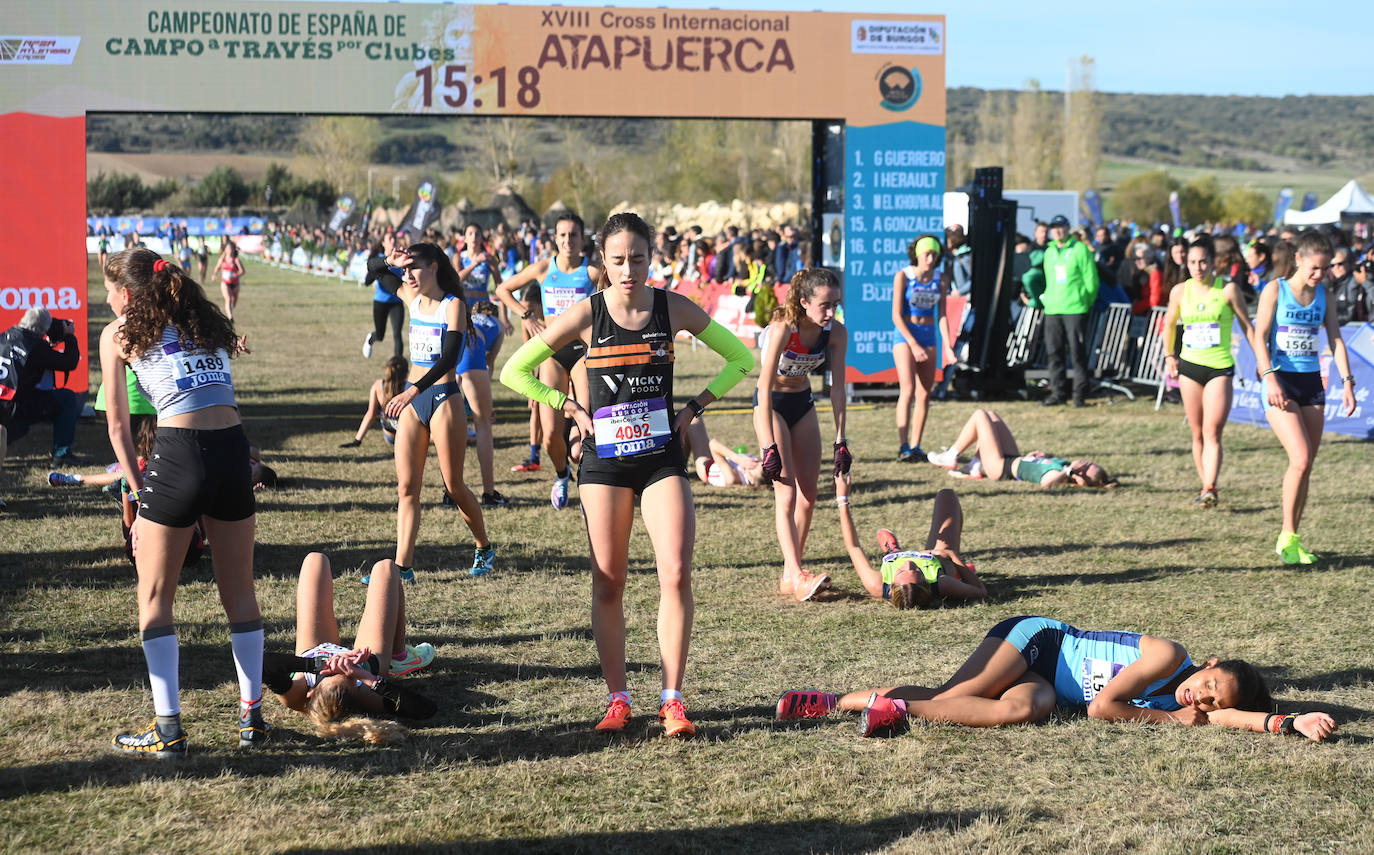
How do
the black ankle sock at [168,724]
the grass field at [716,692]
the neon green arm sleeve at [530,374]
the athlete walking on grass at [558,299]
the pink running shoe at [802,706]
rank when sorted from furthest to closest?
the athlete walking on grass at [558,299], the pink running shoe at [802,706], the neon green arm sleeve at [530,374], the black ankle sock at [168,724], the grass field at [716,692]

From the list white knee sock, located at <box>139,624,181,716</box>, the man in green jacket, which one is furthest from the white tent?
white knee sock, located at <box>139,624,181,716</box>

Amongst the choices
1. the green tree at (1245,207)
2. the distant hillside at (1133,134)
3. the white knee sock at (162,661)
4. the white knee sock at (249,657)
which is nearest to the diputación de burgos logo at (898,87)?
the white knee sock at (249,657)

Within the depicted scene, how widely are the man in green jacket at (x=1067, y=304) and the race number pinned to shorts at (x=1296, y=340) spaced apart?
23.4 feet

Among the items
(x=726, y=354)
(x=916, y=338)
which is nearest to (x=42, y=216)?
(x=916, y=338)

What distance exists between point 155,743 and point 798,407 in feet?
12.2

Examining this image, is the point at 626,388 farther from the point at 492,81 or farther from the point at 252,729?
the point at 492,81

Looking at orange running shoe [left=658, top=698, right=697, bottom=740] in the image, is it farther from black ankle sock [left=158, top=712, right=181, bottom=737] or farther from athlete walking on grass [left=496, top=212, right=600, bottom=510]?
athlete walking on grass [left=496, top=212, right=600, bottom=510]

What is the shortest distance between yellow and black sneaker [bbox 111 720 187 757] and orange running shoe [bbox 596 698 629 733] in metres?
1.54

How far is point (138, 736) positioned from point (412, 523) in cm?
240

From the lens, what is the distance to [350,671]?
4.85 meters

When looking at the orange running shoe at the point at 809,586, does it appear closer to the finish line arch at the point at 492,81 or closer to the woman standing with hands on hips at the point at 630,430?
the woman standing with hands on hips at the point at 630,430

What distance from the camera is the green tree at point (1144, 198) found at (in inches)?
3401

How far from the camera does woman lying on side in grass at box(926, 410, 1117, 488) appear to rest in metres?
10.3

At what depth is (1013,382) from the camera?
15.9m
